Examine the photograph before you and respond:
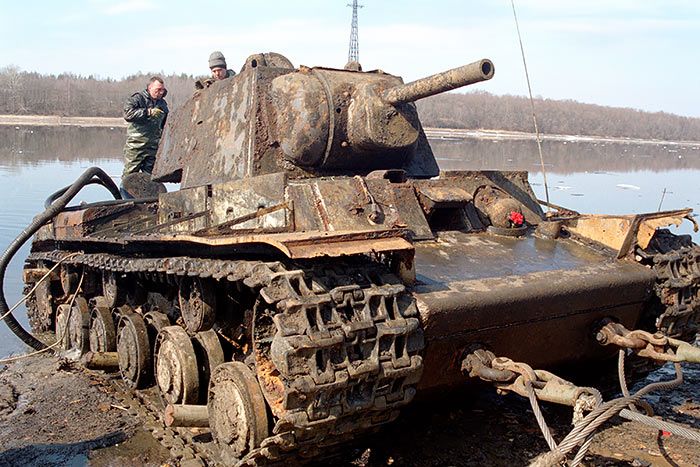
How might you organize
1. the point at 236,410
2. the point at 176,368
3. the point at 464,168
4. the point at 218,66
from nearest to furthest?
the point at 236,410 → the point at 176,368 → the point at 218,66 → the point at 464,168

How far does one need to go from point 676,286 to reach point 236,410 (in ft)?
11.3

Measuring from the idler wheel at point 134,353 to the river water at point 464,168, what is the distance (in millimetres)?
A: 2428

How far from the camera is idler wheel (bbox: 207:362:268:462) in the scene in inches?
167

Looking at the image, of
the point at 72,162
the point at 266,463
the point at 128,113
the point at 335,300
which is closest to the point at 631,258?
the point at 335,300

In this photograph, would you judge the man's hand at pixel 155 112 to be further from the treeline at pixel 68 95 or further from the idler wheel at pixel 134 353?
the treeline at pixel 68 95

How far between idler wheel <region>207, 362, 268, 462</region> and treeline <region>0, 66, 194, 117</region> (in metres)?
42.8

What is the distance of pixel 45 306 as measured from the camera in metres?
8.34

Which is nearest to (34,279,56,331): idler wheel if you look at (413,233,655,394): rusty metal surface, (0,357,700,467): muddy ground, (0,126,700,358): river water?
(0,126,700,358): river water

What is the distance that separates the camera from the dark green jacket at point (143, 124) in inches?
349

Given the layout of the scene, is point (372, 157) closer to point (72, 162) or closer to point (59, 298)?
point (59, 298)

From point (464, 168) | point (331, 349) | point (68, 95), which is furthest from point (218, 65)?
point (68, 95)

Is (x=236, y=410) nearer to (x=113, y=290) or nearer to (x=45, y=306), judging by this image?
(x=113, y=290)

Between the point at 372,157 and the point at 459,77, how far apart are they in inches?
58.0

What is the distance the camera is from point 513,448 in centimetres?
527
